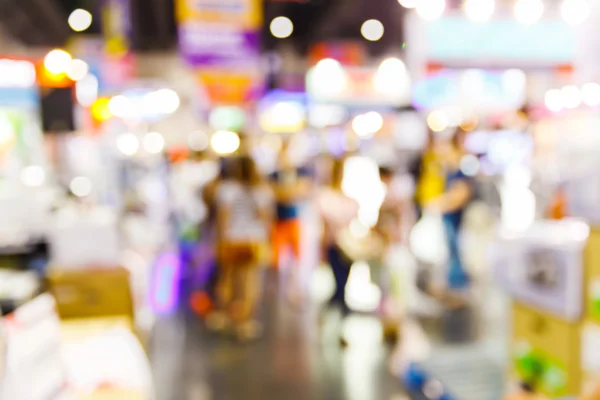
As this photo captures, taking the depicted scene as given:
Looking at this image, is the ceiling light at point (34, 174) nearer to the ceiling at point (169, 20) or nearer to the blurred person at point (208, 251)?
the blurred person at point (208, 251)

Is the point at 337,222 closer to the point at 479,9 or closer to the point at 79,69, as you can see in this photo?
the point at 479,9

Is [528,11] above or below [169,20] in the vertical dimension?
below

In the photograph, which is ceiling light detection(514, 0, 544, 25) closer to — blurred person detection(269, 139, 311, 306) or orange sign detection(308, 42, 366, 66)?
blurred person detection(269, 139, 311, 306)

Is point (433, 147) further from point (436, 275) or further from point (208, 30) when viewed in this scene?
point (208, 30)

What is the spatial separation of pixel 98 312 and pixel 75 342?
0.69 m

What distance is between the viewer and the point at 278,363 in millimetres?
4496

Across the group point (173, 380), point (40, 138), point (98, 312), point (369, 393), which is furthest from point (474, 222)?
point (40, 138)

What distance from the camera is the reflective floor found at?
3.93 metres

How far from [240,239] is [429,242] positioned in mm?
4242

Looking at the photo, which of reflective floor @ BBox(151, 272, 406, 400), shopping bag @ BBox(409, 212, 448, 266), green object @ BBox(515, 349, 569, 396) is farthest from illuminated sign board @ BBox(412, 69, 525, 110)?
green object @ BBox(515, 349, 569, 396)

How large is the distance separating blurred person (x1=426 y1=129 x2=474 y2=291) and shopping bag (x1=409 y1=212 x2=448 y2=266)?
97 mm

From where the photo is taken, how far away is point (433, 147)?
5.91 m

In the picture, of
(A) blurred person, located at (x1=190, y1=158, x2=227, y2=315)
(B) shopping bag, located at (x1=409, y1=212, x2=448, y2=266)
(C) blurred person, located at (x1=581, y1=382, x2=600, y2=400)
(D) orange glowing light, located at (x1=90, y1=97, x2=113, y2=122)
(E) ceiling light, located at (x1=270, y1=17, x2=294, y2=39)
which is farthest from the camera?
(E) ceiling light, located at (x1=270, y1=17, x2=294, y2=39)

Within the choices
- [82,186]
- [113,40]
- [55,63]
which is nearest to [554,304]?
[82,186]
